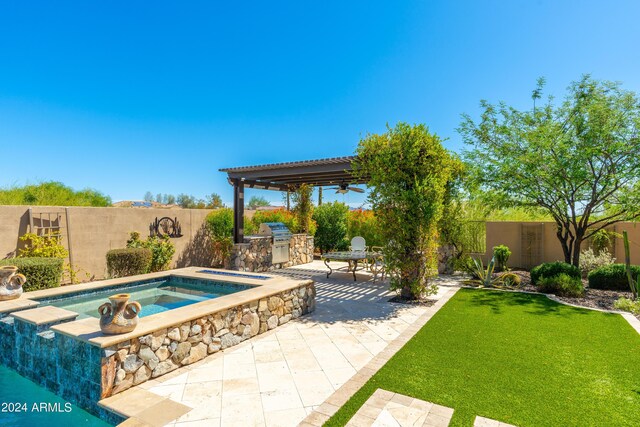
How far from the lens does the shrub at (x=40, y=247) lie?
815cm

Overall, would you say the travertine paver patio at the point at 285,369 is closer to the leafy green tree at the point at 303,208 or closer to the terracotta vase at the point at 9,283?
the terracotta vase at the point at 9,283

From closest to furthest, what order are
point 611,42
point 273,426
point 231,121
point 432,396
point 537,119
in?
point 273,426 < point 432,396 < point 611,42 < point 537,119 < point 231,121

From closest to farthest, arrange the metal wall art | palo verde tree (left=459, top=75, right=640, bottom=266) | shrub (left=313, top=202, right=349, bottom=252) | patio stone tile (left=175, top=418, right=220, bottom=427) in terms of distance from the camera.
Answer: patio stone tile (left=175, top=418, right=220, bottom=427) → palo verde tree (left=459, top=75, right=640, bottom=266) → the metal wall art → shrub (left=313, top=202, right=349, bottom=252)

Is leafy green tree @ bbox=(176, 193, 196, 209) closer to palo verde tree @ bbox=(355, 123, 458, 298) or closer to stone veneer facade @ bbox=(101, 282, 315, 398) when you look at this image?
palo verde tree @ bbox=(355, 123, 458, 298)

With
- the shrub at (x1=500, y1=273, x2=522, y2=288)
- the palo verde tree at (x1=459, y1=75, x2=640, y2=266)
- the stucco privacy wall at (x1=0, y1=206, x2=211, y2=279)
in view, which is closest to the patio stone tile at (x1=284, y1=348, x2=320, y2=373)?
the shrub at (x1=500, y1=273, x2=522, y2=288)

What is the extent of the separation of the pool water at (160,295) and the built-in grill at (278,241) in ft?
15.2

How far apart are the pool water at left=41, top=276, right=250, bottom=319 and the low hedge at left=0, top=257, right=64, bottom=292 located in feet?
4.85

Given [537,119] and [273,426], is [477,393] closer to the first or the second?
[273,426]

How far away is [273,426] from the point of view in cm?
292

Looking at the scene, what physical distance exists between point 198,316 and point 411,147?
5.45 metres

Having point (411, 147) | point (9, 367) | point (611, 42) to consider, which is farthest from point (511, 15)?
point (9, 367)

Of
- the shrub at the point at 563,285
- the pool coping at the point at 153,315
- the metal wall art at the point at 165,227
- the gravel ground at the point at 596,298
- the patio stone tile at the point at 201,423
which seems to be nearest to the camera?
the patio stone tile at the point at 201,423

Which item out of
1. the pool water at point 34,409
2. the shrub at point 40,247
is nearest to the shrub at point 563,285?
the pool water at point 34,409

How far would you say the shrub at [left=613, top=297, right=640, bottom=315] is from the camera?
6582mm
